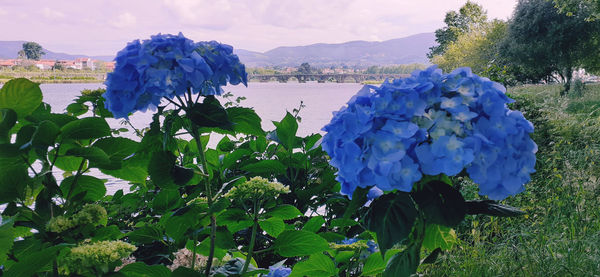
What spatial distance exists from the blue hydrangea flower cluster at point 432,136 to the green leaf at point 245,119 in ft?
1.03

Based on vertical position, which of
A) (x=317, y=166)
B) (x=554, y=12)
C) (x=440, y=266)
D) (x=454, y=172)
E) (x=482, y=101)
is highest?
(x=554, y=12)

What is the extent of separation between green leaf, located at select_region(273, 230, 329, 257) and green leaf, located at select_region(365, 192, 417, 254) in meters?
0.35

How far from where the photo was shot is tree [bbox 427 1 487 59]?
3306cm

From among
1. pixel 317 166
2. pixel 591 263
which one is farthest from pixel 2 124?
pixel 591 263

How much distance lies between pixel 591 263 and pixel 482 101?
5.14 ft

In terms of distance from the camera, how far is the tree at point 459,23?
108 ft

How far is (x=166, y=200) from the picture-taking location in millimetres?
1279

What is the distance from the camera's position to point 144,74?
0.85m

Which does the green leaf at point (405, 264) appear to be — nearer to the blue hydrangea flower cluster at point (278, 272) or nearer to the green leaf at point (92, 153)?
the blue hydrangea flower cluster at point (278, 272)

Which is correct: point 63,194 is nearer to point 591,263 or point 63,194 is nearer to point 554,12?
point 591,263

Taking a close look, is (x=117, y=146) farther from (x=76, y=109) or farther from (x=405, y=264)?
(x=405, y=264)

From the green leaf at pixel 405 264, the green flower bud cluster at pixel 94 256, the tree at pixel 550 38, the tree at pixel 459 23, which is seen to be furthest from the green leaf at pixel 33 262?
the tree at pixel 459 23

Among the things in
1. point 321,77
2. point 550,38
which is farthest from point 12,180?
point 321,77

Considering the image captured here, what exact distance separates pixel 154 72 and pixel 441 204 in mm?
571
